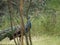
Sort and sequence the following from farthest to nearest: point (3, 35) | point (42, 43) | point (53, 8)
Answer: point (53, 8), point (42, 43), point (3, 35)

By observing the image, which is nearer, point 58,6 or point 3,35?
point 3,35

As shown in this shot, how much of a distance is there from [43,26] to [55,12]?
1.66 ft

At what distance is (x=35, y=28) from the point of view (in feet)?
21.7

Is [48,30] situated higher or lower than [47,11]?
lower

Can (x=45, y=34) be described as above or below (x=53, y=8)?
below

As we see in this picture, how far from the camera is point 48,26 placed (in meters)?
6.56

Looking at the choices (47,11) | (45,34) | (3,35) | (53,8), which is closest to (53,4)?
(53,8)

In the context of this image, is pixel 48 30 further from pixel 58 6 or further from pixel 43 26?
pixel 58 6

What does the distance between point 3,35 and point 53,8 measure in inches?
138

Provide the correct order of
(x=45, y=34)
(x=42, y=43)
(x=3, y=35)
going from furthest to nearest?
(x=45, y=34), (x=42, y=43), (x=3, y=35)

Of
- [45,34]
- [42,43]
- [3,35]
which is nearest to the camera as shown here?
[3,35]

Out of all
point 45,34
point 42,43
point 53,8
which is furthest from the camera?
point 53,8

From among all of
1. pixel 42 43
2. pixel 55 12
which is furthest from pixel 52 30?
pixel 42 43

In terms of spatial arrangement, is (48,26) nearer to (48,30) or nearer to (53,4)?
(48,30)
